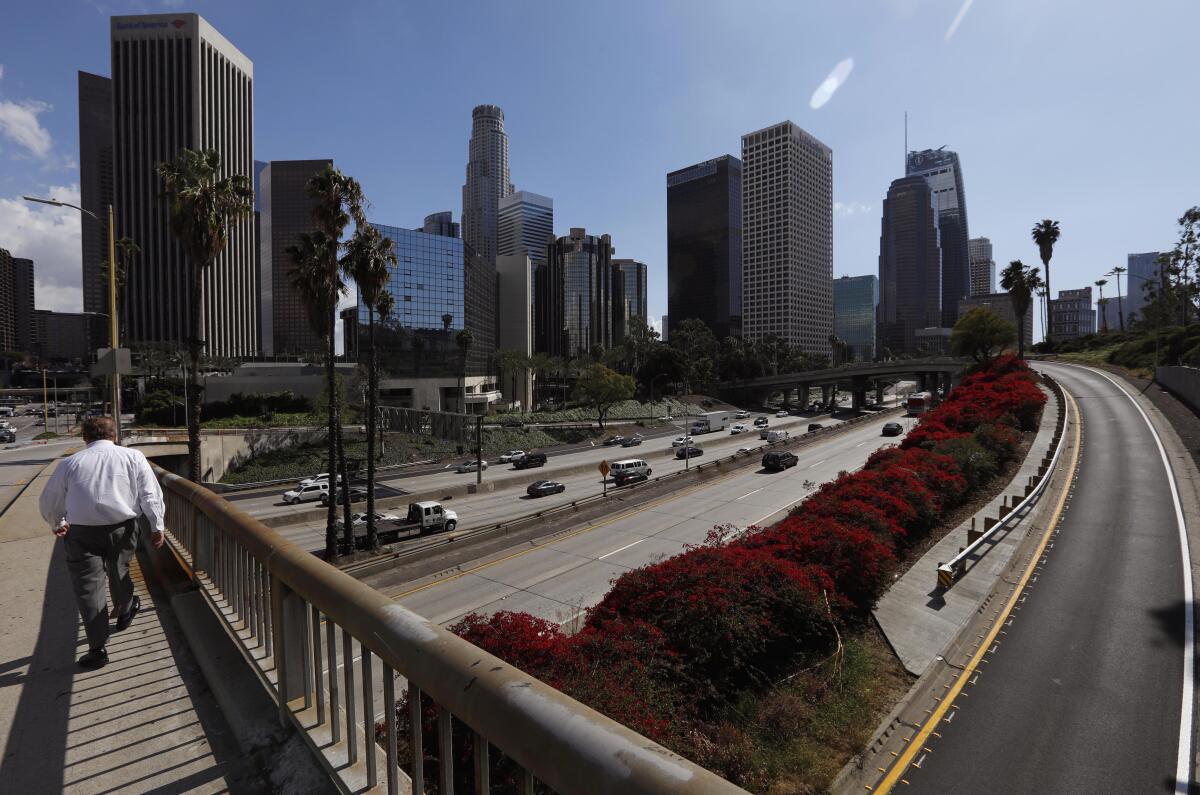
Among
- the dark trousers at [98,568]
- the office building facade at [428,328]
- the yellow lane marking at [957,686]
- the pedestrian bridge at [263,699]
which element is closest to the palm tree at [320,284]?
the pedestrian bridge at [263,699]

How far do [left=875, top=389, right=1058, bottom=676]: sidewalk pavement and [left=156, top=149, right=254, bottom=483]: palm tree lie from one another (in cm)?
2531

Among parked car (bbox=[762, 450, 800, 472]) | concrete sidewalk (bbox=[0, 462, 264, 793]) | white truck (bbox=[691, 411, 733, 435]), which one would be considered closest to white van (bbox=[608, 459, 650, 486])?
parked car (bbox=[762, 450, 800, 472])

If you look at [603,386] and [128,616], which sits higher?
[603,386]

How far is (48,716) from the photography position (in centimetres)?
335

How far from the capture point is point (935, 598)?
12.9 meters

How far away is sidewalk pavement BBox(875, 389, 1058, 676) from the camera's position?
11094 mm

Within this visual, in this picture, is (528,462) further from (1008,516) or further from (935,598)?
(935,598)

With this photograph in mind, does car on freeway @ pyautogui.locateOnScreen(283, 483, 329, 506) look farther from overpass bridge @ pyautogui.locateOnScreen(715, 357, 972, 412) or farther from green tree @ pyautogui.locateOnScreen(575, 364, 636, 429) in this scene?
overpass bridge @ pyautogui.locateOnScreen(715, 357, 972, 412)

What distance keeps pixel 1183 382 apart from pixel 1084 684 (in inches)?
1731

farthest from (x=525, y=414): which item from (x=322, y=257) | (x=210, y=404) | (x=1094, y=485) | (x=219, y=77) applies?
(x=219, y=77)

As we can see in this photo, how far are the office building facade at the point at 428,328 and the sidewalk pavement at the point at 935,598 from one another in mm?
75104

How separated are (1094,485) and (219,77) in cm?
14103

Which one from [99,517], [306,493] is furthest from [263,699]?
[306,493]

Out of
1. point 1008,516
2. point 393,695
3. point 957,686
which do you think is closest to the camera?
point 393,695
